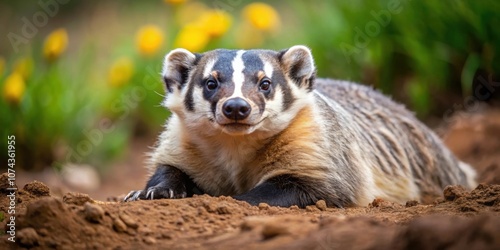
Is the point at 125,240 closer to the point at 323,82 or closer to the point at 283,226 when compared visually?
the point at 283,226

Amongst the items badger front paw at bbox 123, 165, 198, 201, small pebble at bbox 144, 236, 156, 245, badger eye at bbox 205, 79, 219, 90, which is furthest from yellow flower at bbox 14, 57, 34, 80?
small pebble at bbox 144, 236, 156, 245

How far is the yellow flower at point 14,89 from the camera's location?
19.3 ft

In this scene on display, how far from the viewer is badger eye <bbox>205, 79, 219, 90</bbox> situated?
12.8 feet

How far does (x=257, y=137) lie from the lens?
13.1 ft

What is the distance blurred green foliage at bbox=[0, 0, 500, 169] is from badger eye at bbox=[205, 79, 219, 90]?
2.52 meters

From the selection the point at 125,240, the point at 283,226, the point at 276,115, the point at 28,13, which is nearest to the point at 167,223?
the point at 125,240

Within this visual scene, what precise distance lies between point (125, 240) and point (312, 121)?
5.25 ft

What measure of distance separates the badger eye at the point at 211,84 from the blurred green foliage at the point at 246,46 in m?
2.52

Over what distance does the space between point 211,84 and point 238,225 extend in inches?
44.6

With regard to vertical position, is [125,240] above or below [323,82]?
below

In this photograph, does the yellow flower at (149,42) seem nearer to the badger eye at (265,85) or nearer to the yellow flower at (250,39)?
the yellow flower at (250,39)

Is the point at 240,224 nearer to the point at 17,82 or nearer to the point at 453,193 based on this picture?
the point at 453,193

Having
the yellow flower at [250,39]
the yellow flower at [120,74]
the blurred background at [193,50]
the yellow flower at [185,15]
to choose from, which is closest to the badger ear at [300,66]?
the blurred background at [193,50]

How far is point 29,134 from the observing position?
6137 mm
